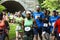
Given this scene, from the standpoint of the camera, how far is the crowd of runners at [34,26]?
15125mm

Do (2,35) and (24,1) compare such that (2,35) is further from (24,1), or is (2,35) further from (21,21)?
(24,1)

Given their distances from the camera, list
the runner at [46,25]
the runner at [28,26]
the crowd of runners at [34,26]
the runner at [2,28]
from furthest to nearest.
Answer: the runner at [46,25], the runner at [28,26], the crowd of runners at [34,26], the runner at [2,28]

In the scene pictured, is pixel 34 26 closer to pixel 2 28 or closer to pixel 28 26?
pixel 28 26

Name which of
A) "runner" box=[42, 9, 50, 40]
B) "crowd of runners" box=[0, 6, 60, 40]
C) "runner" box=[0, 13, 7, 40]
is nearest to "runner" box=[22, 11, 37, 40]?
"crowd of runners" box=[0, 6, 60, 40]

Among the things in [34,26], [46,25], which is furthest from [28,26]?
[46,25]

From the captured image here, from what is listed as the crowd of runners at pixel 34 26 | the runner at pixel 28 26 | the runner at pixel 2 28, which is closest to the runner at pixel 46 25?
the crowd of runners at pixel 34 26

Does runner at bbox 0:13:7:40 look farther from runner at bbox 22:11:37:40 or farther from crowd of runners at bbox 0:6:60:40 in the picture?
runner at bbox 22:11:37:40

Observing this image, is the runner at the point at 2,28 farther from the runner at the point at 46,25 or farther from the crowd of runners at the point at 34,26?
the runner at the point at 46,25

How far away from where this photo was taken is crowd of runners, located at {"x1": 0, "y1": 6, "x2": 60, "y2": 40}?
15.1 metres

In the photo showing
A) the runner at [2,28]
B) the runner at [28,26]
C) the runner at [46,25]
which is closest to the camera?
the runner at [2,28]

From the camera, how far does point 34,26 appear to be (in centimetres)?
1580

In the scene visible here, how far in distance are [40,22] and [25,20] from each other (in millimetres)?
1512

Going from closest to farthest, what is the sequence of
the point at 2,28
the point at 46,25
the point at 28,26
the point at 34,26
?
1. the point at 2,28
2. the point at 28,26
3. the point at 34,26
4. the point at 46,25

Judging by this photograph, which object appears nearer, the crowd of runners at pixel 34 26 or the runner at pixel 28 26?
the crowd of runners at pixel 34 26
